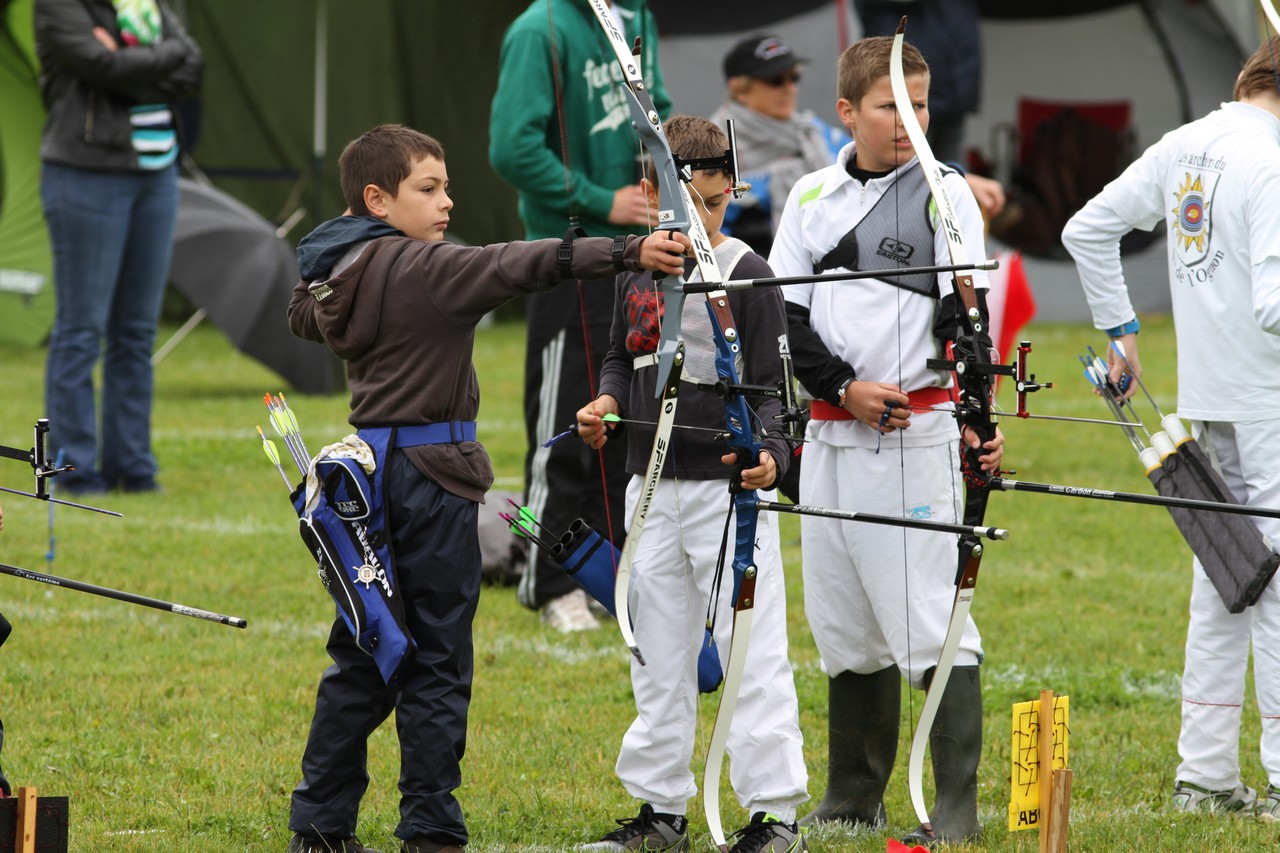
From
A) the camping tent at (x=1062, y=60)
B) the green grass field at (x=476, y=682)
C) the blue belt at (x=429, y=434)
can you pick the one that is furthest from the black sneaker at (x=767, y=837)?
the camping tent at (x=1062, y=60)

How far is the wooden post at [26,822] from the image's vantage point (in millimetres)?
2898

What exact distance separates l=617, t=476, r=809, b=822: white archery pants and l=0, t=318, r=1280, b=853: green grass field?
0.60 feet

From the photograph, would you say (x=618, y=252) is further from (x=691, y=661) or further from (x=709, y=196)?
(x=691, y=661)

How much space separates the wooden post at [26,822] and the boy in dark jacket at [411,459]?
663mm

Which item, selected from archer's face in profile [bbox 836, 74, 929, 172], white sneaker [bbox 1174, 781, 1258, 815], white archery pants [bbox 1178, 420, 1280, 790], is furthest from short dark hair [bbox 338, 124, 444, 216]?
white sneaker [bbox 1174, 781, 1258, 815]

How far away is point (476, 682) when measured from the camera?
5102mm

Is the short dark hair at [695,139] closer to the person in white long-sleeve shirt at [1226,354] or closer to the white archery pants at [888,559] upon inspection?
the white archery pants at [888,559]

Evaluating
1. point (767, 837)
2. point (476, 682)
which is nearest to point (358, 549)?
point (767, 837)

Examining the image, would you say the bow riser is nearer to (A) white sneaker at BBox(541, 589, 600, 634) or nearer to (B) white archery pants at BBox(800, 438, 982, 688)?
(B) white archery pants at BBox(800, 438, 982, 688)

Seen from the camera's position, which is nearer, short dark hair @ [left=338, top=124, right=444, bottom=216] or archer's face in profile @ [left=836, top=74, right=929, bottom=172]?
short dark hair @ [left=338, top=124, right=444, bottom=216]

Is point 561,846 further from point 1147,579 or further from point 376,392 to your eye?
point 1147,579

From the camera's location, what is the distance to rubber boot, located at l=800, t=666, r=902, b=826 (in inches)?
152

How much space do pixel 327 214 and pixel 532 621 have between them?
28.0 feet

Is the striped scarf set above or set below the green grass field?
above
